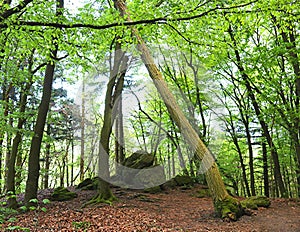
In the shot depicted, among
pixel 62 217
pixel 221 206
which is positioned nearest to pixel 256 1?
pixel 221 206

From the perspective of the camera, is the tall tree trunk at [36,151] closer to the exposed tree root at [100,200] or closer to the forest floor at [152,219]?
the forest floor at [152,219]

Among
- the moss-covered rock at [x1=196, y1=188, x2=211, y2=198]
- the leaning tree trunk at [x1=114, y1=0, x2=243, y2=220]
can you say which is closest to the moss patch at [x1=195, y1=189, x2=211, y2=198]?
the moss-covered rock at [x1=196, y1=188, x2=211, y2=198]

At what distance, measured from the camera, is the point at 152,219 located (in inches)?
249

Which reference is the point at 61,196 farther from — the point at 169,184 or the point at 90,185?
the point at 169,184

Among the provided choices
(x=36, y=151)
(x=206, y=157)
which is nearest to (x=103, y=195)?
(x=36, y=151)

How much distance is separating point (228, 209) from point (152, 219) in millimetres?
A: 1842

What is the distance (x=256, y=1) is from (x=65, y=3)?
662cm

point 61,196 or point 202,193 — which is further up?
point 61,196

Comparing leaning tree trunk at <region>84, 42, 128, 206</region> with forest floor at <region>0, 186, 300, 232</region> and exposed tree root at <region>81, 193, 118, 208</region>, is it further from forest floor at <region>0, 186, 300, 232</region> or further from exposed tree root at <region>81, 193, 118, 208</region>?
forest floor at <region>0, 186, 300, 232</region>

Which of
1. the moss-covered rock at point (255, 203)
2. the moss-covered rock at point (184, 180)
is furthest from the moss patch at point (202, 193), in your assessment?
the moss-covered rock at point (255, 203)

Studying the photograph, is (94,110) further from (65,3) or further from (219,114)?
(65,3)

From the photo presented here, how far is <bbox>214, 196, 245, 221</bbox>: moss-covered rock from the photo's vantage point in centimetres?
634

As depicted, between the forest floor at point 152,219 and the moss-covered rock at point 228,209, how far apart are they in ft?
0.44

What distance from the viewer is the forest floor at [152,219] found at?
558 centimetres
